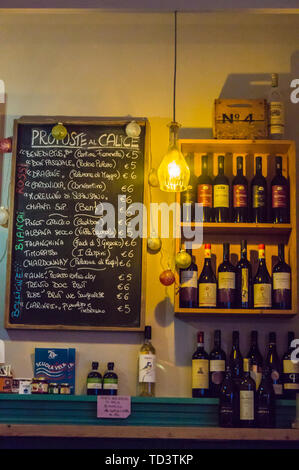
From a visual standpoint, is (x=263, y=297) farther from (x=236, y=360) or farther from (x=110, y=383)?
(x=110, y=383)

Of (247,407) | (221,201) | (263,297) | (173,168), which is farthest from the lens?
(221,201)

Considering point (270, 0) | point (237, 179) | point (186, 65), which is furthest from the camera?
point (186, 65)

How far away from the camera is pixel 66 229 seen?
12.7 ft

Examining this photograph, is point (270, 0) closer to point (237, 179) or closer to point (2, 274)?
point (237, 179)

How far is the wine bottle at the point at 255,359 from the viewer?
3531 millimetres

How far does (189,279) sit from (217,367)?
436mm

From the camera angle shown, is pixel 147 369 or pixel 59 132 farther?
pixel 59 132

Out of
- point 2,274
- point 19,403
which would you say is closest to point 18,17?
point 2,274

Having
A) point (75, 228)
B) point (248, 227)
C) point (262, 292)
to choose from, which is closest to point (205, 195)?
point (248, 227)

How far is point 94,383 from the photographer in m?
3.64

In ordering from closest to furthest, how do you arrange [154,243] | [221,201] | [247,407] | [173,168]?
[247,407] → [173,168] → [221,201] → [154,243]

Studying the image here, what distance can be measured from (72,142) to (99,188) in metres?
0.28

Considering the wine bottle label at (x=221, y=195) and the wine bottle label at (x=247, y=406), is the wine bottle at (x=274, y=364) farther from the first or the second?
the wine bottle label at (x=221, y=195)

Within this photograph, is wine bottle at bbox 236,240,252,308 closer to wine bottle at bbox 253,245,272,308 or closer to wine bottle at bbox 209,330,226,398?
wine bottle at bbox 253,245,272,308
